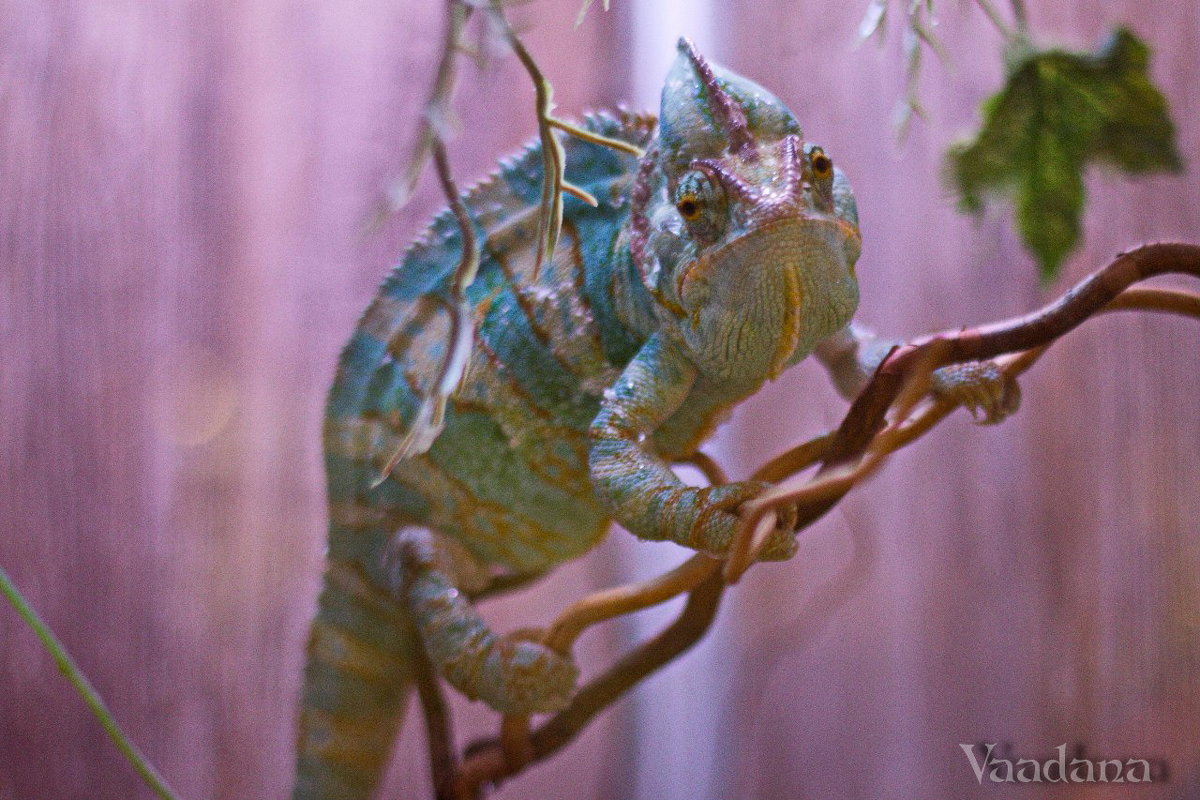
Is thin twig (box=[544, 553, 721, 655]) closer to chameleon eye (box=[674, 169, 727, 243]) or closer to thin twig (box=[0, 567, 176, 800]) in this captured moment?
chameleon eye (box=[674, 169, 727, 243])

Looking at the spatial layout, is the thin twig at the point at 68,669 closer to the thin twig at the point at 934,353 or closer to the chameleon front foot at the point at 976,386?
the thin twig at the point at 934,353

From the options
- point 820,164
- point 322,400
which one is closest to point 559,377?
point 820,164

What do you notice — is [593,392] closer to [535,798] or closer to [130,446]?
[130,446]

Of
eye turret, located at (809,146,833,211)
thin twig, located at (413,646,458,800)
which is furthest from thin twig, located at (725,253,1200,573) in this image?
thin twig, located at (413,646,458,800)

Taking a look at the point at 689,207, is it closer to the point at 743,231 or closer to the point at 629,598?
the point at 743,231

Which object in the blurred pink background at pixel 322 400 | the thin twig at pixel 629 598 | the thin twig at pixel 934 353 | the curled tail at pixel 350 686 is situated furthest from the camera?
the blurred pink background at pixel 322 400

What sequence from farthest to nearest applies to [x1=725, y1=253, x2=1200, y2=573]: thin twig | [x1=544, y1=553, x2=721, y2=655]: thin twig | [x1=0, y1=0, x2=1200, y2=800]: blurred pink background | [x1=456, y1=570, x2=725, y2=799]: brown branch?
[x1=0, y1=0, x2=1200, y2=800]: blurred pink background
[x1=456, y1=570, x2=725, y2=799]: brown branch
[x1=544, y1=553, x2=721, y2=655]: thin twig
[x1=725, y1=253, x2=1200, y2=573]: thin twig

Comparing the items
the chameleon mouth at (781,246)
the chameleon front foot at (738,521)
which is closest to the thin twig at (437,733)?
the chameleon front foot at (738,521)
